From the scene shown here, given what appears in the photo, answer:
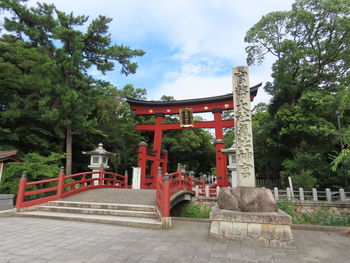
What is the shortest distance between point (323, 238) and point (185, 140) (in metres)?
17.4

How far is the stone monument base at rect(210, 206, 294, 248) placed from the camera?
360 cm

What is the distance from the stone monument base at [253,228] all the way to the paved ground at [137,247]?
18 centimetres

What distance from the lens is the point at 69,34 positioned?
1048 cm

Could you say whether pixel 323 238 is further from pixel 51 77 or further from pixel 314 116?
pixel 51 77

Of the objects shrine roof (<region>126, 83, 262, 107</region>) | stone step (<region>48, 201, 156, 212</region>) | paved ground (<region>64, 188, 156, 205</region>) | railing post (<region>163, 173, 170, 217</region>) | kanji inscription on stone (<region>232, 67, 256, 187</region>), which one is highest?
shrine roof (<region>126, 83, 262, 107</region>)

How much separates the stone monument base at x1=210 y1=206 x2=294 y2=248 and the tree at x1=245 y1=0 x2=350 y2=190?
9456 mm

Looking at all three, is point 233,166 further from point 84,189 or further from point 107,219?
point 84,189

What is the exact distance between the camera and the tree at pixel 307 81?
1255 centimetres

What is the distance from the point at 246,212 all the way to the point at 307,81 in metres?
15.7

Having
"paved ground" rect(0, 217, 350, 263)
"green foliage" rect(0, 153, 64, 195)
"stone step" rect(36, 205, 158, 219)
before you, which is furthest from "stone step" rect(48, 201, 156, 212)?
"green foliage" rect(0, 153, 64, 195)

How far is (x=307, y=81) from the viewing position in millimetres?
15172

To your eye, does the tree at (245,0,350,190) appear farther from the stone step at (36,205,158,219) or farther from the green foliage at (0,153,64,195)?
the green foliage at (0,153,64,195)

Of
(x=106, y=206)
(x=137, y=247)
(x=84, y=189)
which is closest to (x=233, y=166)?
(x=106, y=206)

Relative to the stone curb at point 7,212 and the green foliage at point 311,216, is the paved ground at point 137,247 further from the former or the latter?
the green foliage at point 311,216
